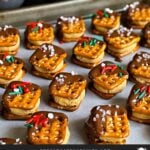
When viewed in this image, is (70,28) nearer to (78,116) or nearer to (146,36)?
(146,36)

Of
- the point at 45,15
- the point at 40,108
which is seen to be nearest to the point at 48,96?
the point at 40,108

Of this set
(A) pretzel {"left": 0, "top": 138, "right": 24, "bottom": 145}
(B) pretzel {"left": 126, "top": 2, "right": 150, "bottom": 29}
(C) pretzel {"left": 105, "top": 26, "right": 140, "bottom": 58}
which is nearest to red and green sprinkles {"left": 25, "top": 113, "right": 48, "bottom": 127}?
(A) pretzel {"left": 0, "top": 138, "right": 24, "bottom": 145}

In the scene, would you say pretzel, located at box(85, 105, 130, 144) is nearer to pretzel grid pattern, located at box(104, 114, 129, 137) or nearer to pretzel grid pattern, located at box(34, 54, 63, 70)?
pretzel grid pattern, located at box(104, 114, 129, 137)

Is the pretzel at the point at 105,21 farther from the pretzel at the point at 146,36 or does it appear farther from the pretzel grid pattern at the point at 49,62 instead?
the pretzel grid pattern at the point at 49,62

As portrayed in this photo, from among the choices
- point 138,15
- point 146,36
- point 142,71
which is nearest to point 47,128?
point 142,71

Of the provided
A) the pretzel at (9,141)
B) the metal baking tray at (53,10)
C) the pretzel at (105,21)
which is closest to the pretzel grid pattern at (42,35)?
the metal baking tray at (53,10)

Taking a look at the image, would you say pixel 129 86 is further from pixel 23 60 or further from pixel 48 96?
pixel 23 60
